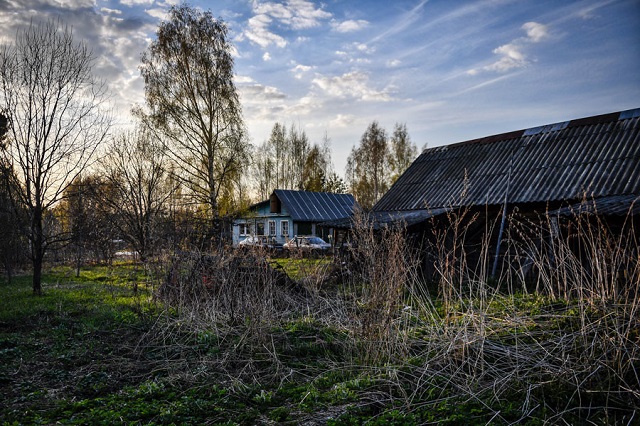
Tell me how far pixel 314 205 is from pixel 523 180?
2096 cm

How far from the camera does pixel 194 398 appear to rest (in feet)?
13.4

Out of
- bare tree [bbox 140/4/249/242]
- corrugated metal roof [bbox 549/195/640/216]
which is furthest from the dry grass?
bare tree [bbox 140/4/249/242]

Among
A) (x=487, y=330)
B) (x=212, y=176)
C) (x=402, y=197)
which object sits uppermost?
(x=212, y=176)

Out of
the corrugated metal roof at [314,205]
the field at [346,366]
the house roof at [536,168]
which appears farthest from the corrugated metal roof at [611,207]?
the corrugated metal roof at [314,205]

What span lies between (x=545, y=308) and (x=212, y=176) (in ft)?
54.4

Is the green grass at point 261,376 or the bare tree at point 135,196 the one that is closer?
the green grass at point 261,376

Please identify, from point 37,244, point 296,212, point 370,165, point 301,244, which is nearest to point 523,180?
point 301,244

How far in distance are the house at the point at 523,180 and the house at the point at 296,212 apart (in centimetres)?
1566

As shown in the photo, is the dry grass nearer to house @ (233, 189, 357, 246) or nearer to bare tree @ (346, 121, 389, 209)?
house @ (233, 189, 357, 246)

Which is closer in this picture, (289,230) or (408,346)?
(408,346)

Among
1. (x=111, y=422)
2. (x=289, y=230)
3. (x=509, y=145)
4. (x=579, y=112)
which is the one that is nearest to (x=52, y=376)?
(x=111, y=422)

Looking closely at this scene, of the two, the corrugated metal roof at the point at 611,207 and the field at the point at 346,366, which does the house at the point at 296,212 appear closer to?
the corrugated metal roof at the point at 611,207

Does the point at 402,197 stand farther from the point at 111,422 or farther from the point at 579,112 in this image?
the point at 111,422

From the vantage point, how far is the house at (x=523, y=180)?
36.2 ft
